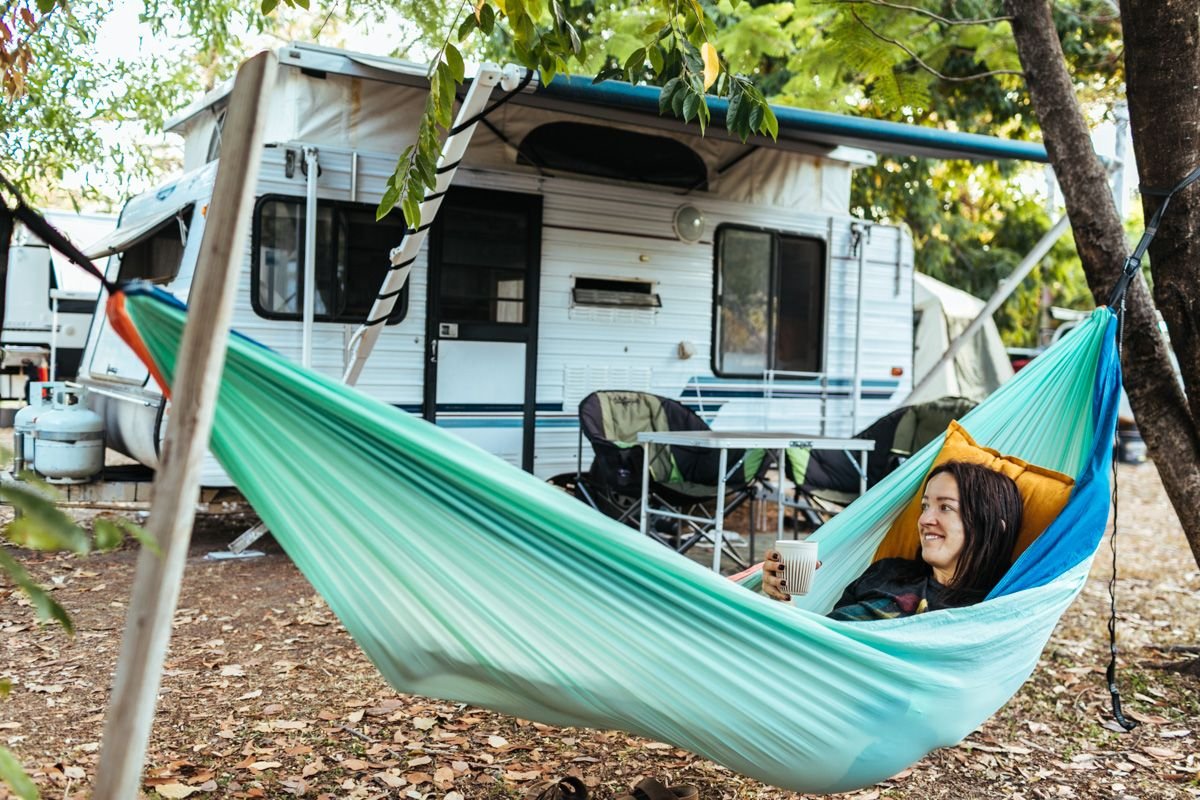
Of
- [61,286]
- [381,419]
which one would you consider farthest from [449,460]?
[61,286]

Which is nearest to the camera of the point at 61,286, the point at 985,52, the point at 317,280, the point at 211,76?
the point at 317,280

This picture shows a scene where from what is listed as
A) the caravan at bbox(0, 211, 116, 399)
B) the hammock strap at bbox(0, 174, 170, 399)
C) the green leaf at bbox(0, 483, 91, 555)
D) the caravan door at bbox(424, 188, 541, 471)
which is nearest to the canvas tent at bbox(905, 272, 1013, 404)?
the caravan door at bbox(424, 188, 541, 471)

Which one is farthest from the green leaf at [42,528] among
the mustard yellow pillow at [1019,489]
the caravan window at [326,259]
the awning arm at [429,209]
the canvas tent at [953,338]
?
the canvas tent at [953,338]

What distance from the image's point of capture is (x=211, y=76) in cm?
1067

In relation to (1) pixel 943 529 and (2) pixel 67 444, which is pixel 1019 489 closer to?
(1) pixel 943 529

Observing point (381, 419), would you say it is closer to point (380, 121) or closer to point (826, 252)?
point (380, 121)

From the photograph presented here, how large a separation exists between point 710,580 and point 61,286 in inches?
457

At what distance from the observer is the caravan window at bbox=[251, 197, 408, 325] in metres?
5.50

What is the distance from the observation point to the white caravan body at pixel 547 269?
18.2ft

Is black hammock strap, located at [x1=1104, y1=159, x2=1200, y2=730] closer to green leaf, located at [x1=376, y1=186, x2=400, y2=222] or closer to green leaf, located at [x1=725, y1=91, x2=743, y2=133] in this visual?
green leaf, located at [x1=725, y1=91, x2=743, y2=133]

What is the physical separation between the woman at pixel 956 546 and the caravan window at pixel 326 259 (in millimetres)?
3308

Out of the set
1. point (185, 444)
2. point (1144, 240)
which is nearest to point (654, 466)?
point (1144, 240)

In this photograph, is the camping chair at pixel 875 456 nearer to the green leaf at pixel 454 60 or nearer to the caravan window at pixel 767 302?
the caravan window at pixel 767 302

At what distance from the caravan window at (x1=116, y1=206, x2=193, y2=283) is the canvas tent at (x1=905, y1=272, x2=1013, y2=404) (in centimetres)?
821
